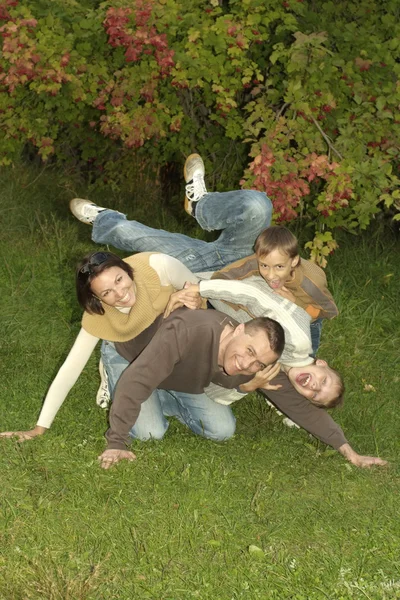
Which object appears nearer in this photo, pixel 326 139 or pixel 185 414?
pixel 185 414

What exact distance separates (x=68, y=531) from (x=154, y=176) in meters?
7.37

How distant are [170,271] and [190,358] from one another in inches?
21.5

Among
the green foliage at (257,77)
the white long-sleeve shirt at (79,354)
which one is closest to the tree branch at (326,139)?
the green foliage at (257,77)

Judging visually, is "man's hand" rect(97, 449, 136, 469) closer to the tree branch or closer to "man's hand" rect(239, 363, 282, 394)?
"man's hand" rect(239, 363, 282, 394)

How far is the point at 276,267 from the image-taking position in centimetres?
520

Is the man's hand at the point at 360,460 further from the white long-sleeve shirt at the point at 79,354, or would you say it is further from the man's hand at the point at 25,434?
the man's hand at the point at 25,434

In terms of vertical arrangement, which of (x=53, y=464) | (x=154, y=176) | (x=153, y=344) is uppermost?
(x=153, y=344)

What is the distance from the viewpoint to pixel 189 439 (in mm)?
5691

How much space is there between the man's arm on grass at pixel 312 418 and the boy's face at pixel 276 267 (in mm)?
538

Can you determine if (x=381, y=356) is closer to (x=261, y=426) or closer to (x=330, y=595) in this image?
(x=261, y=426)

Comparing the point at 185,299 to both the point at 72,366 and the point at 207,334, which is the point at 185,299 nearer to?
the point at 207,334

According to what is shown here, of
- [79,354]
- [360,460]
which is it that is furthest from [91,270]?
[360,460]

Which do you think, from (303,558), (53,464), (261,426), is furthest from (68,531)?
(261,426)

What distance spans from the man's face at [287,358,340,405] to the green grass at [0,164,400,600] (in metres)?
0.46
